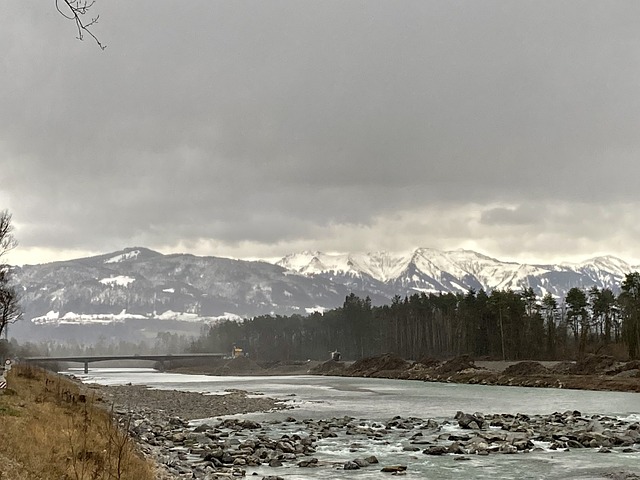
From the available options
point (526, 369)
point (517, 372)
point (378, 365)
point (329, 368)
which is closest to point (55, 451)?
point (517, 372)

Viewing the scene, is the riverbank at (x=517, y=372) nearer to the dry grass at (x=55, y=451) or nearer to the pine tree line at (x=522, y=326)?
the pine tree line at (x=522, y=326)

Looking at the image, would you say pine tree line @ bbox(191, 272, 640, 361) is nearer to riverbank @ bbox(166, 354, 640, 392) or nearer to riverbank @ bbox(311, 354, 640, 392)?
riverbank @ bbox(166, 354, 640, 392)

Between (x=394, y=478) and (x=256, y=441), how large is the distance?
38.7 ft

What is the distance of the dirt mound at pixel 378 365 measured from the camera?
14662 cm

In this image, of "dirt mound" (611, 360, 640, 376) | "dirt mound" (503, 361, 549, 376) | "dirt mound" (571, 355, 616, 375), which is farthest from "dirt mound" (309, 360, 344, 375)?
"dirt mound" (611, 360, 640, 376)

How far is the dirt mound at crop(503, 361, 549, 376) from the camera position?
107512 mm

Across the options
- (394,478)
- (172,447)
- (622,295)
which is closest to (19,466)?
(394,478)

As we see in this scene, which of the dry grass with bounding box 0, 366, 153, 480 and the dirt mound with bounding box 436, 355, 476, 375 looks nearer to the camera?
the dry grass with bounding box 0, 366, 153, 480

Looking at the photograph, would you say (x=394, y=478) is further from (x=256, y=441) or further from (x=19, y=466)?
(x=19, y=466)

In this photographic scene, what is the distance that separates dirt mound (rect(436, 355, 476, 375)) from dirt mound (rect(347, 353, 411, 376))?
15.7 m

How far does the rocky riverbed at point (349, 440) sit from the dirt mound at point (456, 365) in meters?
76.8

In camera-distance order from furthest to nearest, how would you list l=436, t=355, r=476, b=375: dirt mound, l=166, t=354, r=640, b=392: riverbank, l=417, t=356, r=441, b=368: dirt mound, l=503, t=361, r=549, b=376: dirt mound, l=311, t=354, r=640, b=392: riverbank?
l=417, t=356, r=441, b=368: dirt mound → l=436, t=355, r=476, b=375: dirt mound → l=503, t=361, r=549, b=376: dirt mound → l=166, t=354, r=640, b=392: riverbank → l=311, t=354, r=640, b=392: riverbank

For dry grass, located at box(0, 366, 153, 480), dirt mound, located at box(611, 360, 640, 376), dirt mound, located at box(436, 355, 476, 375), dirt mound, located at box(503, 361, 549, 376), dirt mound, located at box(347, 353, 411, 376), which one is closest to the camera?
dry grass, located at box(0, 366, 153, 480)

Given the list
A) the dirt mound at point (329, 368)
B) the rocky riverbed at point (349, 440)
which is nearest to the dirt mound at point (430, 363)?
the dirt mound at point (329, 368)
